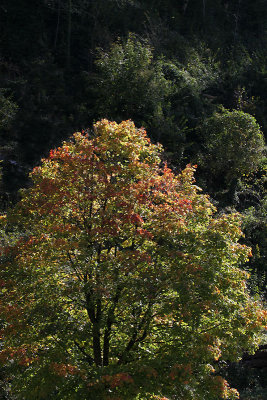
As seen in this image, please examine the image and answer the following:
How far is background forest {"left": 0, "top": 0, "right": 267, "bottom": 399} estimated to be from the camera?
65.4ft

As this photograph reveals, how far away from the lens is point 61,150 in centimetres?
849

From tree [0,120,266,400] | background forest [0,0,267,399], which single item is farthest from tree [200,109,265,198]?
tree [0,120,266,400]

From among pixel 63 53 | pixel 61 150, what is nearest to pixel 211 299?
pixel 61 150

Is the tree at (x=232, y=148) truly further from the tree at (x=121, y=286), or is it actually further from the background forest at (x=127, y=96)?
the tree at (x=121, y=286)

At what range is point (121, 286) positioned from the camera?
748 cm

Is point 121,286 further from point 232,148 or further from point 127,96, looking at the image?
point 232,148

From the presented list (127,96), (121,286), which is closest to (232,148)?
(127,96)

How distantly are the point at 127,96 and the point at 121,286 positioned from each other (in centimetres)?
1511

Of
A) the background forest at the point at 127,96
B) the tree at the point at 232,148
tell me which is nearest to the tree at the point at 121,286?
the background forest at the point at 127,96

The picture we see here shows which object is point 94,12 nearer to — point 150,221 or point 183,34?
point 183,34

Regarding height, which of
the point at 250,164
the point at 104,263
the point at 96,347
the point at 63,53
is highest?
the point at 63,53

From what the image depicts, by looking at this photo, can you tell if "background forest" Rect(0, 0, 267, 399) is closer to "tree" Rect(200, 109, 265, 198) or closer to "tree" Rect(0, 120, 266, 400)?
"tree" Rect(200, 109, 265, 198)

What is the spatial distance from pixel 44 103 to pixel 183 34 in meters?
14.4

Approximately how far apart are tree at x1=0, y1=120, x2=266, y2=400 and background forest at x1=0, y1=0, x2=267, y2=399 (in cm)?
892
